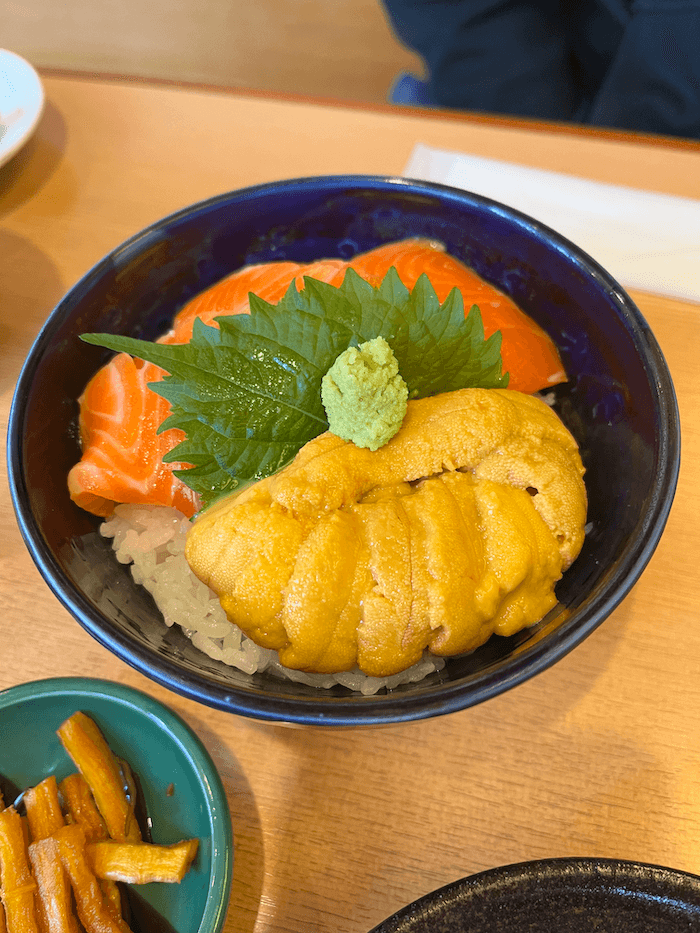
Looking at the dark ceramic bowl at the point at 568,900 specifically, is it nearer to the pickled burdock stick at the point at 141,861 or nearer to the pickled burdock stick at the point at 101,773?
the pickled burdock stick at the point at 141,861

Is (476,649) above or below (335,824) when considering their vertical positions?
above

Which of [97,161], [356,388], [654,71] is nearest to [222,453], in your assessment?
[356,388]

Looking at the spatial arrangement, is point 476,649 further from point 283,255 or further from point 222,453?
point 283,255

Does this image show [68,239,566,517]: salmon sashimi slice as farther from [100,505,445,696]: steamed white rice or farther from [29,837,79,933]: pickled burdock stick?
[29,837,79,933]: pickled burdock stick

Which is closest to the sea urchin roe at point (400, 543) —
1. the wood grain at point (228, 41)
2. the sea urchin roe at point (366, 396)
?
the sea urchin roe at point (366, 396)

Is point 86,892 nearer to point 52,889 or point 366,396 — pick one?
point 52,889

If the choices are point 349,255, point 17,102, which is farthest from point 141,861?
point 17,102
